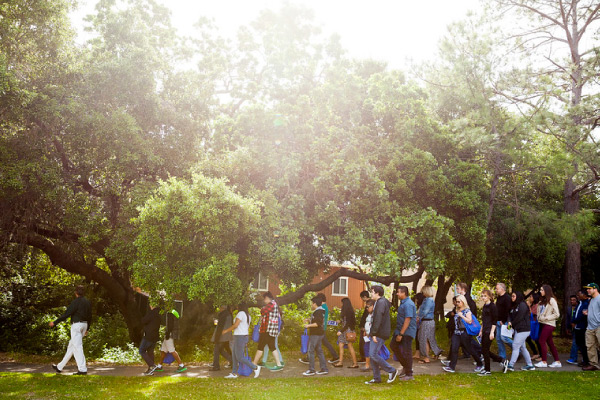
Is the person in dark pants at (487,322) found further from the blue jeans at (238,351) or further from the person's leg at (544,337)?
the blue jeans at (238,351)

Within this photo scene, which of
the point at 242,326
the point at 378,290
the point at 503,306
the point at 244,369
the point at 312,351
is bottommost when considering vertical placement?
the point at 244,369

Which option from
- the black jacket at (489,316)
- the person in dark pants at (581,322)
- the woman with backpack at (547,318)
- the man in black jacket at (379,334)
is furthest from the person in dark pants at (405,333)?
the person in dark pants at (581,322)

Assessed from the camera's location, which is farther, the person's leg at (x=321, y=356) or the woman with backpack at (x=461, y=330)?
the person's leg at (x=321, y=356)

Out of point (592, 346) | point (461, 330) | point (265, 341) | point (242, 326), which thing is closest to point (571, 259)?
point (592, 346)

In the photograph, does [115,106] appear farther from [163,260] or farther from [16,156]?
[163,260]

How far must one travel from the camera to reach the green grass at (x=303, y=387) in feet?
27.7

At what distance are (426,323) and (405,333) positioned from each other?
2396 mm

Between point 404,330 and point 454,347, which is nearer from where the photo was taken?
point 404,330

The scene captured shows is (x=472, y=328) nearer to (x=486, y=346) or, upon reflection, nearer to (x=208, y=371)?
(x=486, y=346)

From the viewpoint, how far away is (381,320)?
363 inches

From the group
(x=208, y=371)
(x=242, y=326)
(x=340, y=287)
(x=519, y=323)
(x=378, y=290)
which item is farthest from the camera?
(x=340, y=287)

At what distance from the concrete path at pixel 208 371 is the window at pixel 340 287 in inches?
869

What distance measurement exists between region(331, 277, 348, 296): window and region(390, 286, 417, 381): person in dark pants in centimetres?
2490

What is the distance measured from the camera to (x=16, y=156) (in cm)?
1202
